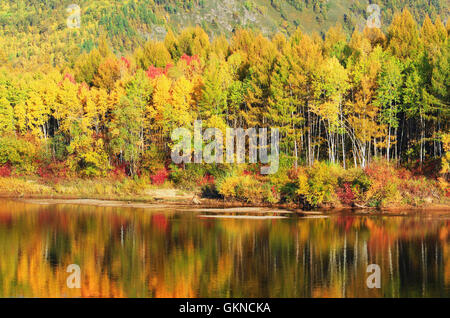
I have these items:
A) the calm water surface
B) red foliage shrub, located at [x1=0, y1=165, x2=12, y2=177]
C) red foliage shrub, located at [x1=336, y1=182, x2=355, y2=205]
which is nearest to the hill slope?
red foliage shrub, located at [x1=0, y1=165, x2=12, y2=177]

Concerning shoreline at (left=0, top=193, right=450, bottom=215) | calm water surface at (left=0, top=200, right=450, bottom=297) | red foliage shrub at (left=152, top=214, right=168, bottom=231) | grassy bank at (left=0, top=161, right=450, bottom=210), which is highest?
grassy bank at (left=0, top=161, right=450, bottom=210)

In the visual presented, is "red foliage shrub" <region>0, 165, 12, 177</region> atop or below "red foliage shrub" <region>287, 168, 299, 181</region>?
atop

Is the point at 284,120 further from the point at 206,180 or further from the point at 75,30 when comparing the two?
the point at 75,30

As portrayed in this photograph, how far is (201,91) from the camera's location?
2650 inches

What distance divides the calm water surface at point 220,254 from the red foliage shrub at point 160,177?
1387 cm

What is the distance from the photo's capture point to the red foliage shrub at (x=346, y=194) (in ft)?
166

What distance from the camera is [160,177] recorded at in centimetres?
6238

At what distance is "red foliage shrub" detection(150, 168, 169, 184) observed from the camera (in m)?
62.0

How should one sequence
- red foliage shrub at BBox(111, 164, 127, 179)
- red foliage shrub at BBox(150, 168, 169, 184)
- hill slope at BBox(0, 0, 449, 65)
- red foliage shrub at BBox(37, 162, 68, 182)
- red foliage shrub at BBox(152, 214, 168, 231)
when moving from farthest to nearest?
1. hill slope at BBox(0, 0, 449, 65)
2. red foliage shrub at BBox(37, 162, 68, 182)
3. red foliage shrub at BBox(111, 164, 127, 179)
4. red foliage shrub at BBox(150, 168, 169, 184)
5. red foliage shrub at BBox(152, 214, 168, 231)

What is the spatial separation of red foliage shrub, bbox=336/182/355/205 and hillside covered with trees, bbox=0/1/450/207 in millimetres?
97

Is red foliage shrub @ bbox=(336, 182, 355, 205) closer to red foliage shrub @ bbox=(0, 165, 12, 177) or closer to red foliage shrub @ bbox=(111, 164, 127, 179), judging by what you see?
red foliage shrub @ bbox=(111, 164, 127, 179)
